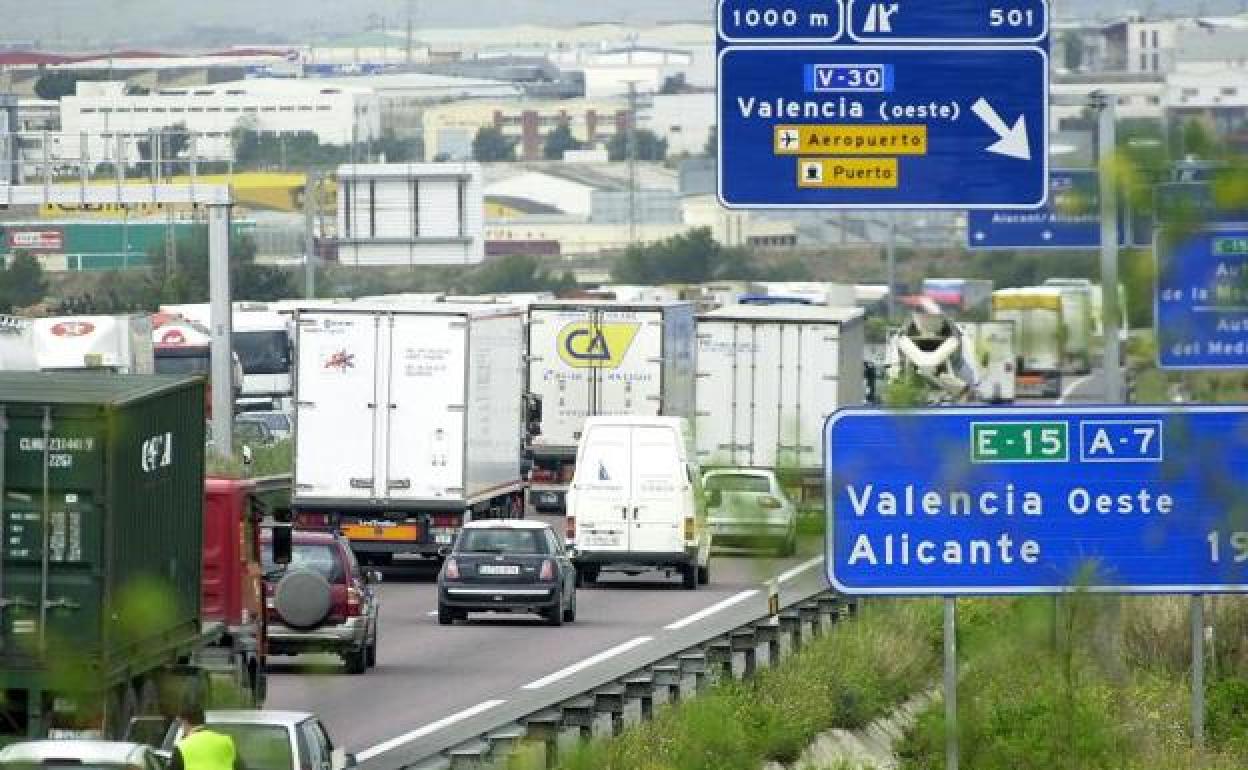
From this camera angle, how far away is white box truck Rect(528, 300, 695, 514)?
53.9 meters

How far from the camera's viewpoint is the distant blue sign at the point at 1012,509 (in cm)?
968

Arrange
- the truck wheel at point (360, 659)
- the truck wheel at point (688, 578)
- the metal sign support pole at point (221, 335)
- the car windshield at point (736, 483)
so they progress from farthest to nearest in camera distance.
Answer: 1. the metal sign support pole at point (221, 335)
2. the truck wheel at point (688, 578)
3. the truck wheel at point (360, 659)
4. the car windshield at point (736, 483)

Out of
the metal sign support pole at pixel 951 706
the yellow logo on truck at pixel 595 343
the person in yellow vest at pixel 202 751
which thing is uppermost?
the yellow logo on truck at pixel 595 343

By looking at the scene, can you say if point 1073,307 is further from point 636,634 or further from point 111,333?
point 111,333

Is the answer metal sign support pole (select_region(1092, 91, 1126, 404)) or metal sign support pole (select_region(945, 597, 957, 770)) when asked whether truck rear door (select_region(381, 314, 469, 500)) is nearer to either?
metal sign support pole (select_region(945, 597, 957, 770))

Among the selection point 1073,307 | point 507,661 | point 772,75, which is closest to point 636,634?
point 507,661

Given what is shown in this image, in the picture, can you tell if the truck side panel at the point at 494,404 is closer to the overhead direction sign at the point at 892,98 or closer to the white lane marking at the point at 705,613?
the white lane marking at the point at 705,613

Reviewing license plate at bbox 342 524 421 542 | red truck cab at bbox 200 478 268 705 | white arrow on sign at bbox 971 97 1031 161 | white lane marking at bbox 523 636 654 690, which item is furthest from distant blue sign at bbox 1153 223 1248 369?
license plate at bbox 342 524 421 542

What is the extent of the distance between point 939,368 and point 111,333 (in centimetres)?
4329

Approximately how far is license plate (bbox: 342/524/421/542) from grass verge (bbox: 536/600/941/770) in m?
16.7

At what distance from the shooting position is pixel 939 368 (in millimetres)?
8766

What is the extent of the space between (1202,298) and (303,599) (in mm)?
5096

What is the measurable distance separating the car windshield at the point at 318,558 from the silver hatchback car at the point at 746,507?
21.1 meters

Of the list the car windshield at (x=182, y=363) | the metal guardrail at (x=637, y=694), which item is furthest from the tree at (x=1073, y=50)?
the car windshield at (x=182, y=363)
